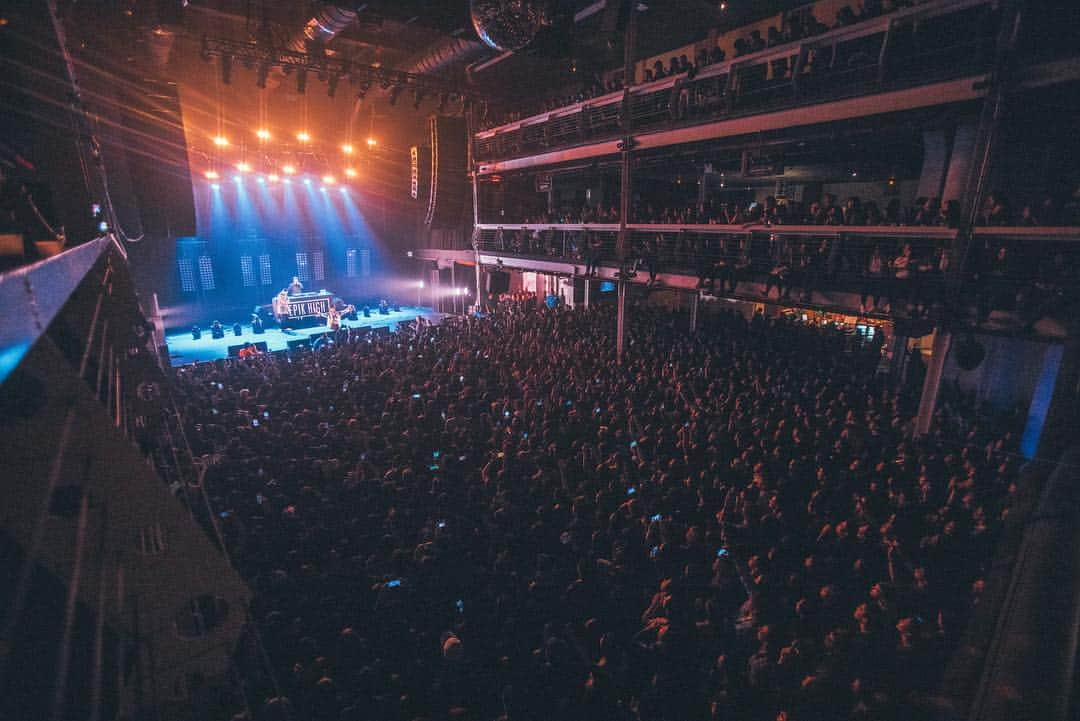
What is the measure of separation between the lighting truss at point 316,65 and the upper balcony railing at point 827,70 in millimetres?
6759

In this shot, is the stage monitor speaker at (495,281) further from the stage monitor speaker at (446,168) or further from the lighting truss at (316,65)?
the lighting truss at (316,65)

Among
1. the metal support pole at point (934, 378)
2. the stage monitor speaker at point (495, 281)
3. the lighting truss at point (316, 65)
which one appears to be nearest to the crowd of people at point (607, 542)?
the metal support pole at point (934, 378)

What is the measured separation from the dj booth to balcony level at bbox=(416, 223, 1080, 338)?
50.3 ft

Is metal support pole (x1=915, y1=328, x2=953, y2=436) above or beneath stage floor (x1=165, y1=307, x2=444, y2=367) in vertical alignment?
above

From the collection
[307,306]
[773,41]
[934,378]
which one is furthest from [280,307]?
[934,378]

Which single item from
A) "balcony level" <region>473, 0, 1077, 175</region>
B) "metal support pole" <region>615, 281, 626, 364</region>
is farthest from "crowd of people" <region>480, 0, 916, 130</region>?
"metal support pole" <region>615, 281, 626, 364</region>

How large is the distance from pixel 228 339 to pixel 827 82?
24039 mm

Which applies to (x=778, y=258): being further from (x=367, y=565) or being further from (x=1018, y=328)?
(x=367, y=565)

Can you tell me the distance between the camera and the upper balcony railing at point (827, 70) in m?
8.17

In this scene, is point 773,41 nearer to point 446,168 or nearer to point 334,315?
point 446,168

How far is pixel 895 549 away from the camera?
197 inches

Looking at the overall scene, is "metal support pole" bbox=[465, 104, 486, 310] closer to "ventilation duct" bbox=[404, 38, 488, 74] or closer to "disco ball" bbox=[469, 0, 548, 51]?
"ventilation duct" bbox=[404, 38, 488, 74]

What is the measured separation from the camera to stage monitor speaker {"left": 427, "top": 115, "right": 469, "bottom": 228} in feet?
58.1

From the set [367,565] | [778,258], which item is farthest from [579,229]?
[367,565]
